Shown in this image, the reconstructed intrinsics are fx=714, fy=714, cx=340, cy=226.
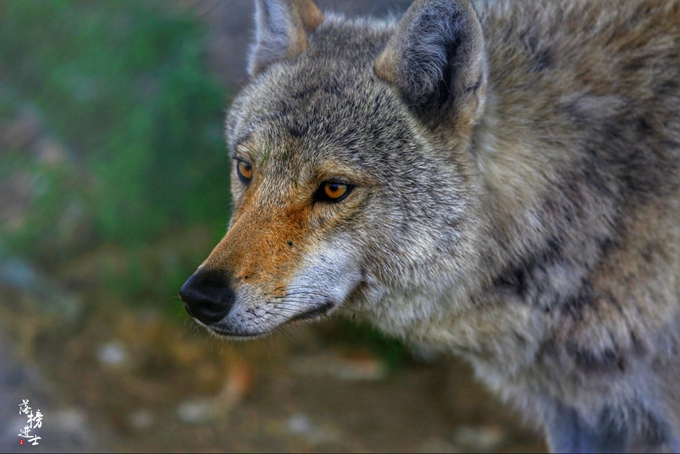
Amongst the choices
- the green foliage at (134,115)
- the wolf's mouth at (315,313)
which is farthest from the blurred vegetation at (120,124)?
the wolf's mouth at (315,313)

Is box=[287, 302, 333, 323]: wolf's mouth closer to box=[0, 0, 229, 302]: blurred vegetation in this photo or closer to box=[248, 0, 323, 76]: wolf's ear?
box=[248, 0, 323, 76]: wolf's ear

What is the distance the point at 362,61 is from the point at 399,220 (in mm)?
777

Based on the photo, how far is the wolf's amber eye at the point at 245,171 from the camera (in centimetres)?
318

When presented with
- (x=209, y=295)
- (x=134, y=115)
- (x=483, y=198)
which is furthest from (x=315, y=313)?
(x=134, y=115)

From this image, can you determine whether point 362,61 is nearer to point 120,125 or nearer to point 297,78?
point 297,78

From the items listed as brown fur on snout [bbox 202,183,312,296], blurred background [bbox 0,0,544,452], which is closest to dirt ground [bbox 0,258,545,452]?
blurred background [bbox 0,0,544,452]

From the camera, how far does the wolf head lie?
2.80 meters

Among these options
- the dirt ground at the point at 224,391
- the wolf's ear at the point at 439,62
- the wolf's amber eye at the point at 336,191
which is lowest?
the dirt ground at the point at 224,391

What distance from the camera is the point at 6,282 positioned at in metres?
5.82

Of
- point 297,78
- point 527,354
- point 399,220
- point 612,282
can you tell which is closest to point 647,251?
point 612,282

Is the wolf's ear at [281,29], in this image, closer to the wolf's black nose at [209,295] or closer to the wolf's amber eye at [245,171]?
the wolf's amber eye at [245,171]

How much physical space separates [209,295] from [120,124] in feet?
10.4

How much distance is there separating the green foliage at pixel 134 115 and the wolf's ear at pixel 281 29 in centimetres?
148

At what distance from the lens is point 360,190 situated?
291 cm
